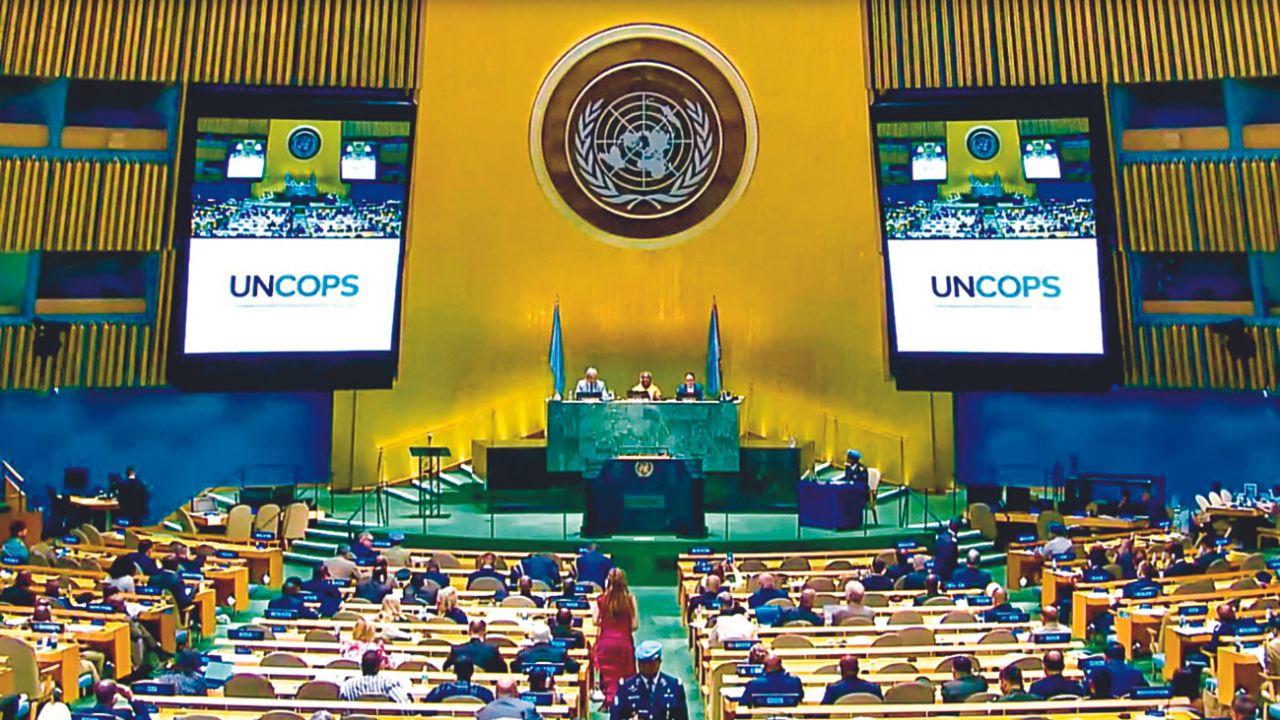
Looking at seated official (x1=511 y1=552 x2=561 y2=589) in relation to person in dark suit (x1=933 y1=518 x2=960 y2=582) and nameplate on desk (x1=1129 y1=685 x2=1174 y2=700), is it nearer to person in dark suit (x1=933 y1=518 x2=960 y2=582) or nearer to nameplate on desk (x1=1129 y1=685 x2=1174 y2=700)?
person in dark suit (x1=933 y1=518 x2=960 y2=582)

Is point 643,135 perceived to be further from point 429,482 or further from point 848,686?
point 848,686

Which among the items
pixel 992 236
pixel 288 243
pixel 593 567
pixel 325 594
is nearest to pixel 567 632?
pixel 325 594

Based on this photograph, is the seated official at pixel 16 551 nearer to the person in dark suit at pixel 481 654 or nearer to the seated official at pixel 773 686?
the person in dark suit at pixel 481 654

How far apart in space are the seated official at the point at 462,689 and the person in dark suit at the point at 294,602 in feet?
11.9

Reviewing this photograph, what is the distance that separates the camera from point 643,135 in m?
24.4

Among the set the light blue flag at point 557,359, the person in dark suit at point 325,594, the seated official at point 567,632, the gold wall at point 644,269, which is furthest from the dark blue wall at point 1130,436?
the seated official at point 567,632

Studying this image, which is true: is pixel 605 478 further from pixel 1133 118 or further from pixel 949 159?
pixel 1133 118

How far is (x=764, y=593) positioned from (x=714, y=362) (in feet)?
28.8

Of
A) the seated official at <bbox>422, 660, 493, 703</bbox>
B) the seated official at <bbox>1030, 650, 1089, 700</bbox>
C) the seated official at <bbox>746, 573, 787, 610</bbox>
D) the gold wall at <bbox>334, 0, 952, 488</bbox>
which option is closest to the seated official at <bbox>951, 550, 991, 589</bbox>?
the seated official at <bbox>746, 573, 787, 610</bbox>

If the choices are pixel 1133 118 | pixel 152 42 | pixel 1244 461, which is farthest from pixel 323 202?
pixel 1244 461

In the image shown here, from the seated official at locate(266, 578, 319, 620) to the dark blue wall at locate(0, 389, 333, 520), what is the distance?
9.26 meters

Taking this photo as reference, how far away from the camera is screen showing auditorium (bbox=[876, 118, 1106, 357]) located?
21703 mm

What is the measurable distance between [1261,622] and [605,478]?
8.32 meters

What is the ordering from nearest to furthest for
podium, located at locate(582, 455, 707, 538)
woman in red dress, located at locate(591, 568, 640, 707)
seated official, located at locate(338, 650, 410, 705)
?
seated official, located at locate(338, 650, 410, 705)
woman in red dress, located at locate(591, 568, 640, 707)
podium, located at locate(582, 455, 707, 538)
